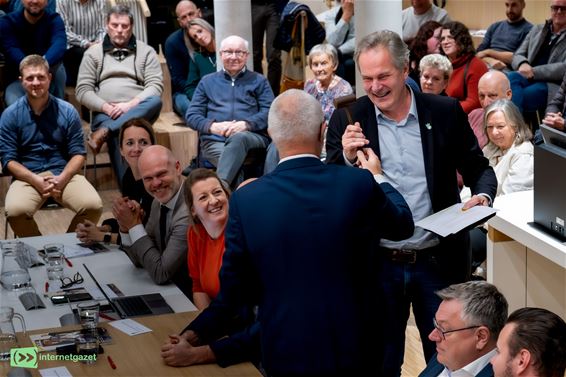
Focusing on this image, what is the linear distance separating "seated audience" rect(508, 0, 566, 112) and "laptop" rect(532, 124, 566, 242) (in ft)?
13.9

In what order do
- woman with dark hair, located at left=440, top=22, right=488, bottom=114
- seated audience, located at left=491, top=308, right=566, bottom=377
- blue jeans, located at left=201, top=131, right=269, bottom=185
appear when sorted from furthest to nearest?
woman with dark hair, located at left=440, top=22, right=488, bottom=114 → blue jeans, located at left=201, top=131, right=269, bottom=185 → seated audience, located at left=491, top=308, right=566, bottom=377

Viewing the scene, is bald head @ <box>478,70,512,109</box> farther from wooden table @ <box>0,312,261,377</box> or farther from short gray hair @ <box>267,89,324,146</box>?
short gray hair @ <box>267,89,324,146</box>

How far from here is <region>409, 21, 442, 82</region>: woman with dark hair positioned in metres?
8.59

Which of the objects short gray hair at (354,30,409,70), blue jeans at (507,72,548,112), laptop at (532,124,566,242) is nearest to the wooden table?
short gray hair at (354,30,409,70)

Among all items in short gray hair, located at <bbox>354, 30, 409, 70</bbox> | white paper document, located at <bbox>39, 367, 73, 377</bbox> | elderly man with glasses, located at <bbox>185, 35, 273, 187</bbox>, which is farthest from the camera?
elderly man with glasses, located at <bbox>185, 35, 273, 187</bbox>

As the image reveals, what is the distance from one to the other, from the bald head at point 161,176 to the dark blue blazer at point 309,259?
5.78 feet

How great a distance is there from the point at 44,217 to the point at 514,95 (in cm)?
382

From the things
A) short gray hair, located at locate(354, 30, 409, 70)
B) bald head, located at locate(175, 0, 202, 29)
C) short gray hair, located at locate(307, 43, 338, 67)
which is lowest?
short gray hair, located at locate(307, 43, 338, 67)

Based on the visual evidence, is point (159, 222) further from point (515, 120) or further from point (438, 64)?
point (438, 64)

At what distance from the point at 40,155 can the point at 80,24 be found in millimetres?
2631

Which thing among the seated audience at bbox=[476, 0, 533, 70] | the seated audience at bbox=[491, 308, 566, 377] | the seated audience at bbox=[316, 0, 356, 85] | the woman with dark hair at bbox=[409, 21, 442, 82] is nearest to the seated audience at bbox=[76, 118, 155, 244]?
the seated audience at bbox=[491, 308, 566, 377]

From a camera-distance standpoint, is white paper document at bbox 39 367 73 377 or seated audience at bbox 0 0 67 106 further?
seated audience at bbox 0 0 67 106

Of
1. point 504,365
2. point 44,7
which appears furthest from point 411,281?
point 44,7

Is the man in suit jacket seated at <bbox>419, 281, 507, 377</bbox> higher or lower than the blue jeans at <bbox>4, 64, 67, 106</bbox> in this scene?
lower
